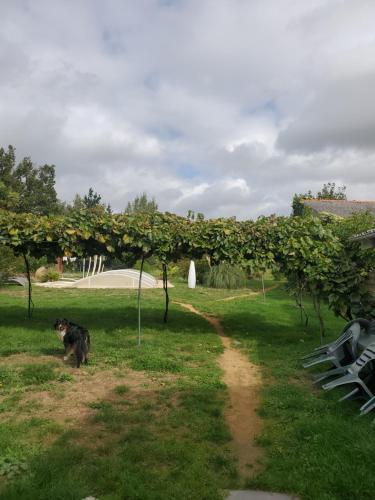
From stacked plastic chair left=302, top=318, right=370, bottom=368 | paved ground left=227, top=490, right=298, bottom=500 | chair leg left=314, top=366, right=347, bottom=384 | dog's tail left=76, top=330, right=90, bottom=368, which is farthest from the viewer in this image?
dog's tail left=76, top=330, right=90, bottom=368

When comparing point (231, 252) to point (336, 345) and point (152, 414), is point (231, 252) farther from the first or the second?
point (152, 414)

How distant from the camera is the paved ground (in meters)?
3.51

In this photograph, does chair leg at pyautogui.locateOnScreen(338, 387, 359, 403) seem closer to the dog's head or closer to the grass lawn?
the grass lawn

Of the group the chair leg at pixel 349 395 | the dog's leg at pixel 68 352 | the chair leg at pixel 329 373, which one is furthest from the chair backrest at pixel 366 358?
the dog's leg at pixel 68 352

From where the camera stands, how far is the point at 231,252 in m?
9.48

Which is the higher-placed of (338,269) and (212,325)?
(338,269)

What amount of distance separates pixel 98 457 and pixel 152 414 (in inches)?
50.9

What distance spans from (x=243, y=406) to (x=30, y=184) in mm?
40176

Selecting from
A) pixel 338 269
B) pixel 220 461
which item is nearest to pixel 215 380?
pixel 220 461

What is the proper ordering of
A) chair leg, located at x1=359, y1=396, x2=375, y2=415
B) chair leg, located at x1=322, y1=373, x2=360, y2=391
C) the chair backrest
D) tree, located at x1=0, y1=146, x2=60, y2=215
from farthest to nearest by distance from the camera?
tree, located at x1=0, y1=146, x2=60, y2=215 < chair leg, located at x1=322, y1=373, x2=360, y2=391 < the chair backrest < chair leg, located at x1=359, y1=396, x2=375, y2=415

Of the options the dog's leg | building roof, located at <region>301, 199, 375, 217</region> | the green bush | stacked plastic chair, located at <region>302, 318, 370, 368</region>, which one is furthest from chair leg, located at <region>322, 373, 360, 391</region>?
building roof, located at <region>301, 199, 375, 217</region>

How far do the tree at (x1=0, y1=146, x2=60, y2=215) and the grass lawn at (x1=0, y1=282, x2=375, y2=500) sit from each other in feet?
103

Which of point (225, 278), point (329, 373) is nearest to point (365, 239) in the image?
point (329, 373)

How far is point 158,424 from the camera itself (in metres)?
5.02
